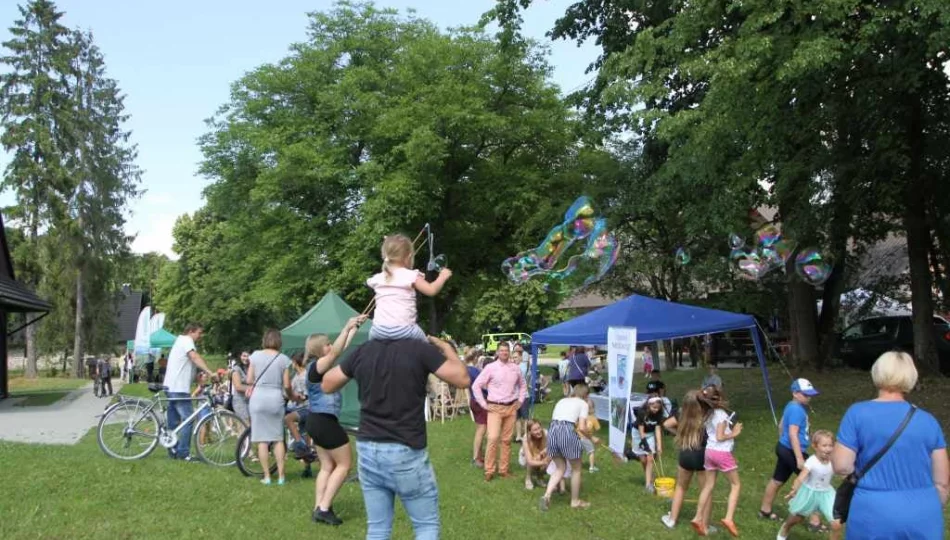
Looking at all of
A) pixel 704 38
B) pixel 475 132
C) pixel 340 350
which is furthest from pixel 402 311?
pixel 475 132

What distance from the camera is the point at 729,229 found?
619 inches

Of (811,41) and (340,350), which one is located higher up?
(811,41)

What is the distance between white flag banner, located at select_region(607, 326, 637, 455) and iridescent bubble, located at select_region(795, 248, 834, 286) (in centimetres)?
594

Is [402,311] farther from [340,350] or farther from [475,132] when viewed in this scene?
[475,132]

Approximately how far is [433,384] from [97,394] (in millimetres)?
13413

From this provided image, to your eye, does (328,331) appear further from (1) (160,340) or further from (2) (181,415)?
(1) (160,340)

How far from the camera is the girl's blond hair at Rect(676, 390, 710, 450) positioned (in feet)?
23.0

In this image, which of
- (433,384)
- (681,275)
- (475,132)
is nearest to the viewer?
(433,384)

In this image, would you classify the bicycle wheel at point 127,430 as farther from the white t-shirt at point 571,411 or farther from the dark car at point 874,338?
the dark car at point 874,338

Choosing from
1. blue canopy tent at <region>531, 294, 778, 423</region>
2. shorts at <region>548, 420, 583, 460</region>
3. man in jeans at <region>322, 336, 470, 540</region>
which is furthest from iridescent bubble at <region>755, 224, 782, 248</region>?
man in jeans at <region>322, 336, 470, 540</region>

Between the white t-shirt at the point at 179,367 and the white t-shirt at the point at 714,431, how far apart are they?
249 inches

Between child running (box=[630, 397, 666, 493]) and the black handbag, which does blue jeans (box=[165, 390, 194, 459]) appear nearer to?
child running (box=[630, 397, 666, 493])

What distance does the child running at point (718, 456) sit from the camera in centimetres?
688

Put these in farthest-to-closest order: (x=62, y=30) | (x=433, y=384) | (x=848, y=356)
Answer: (x=62, y=30), (x=848, y=356), (x=433, y=384)
